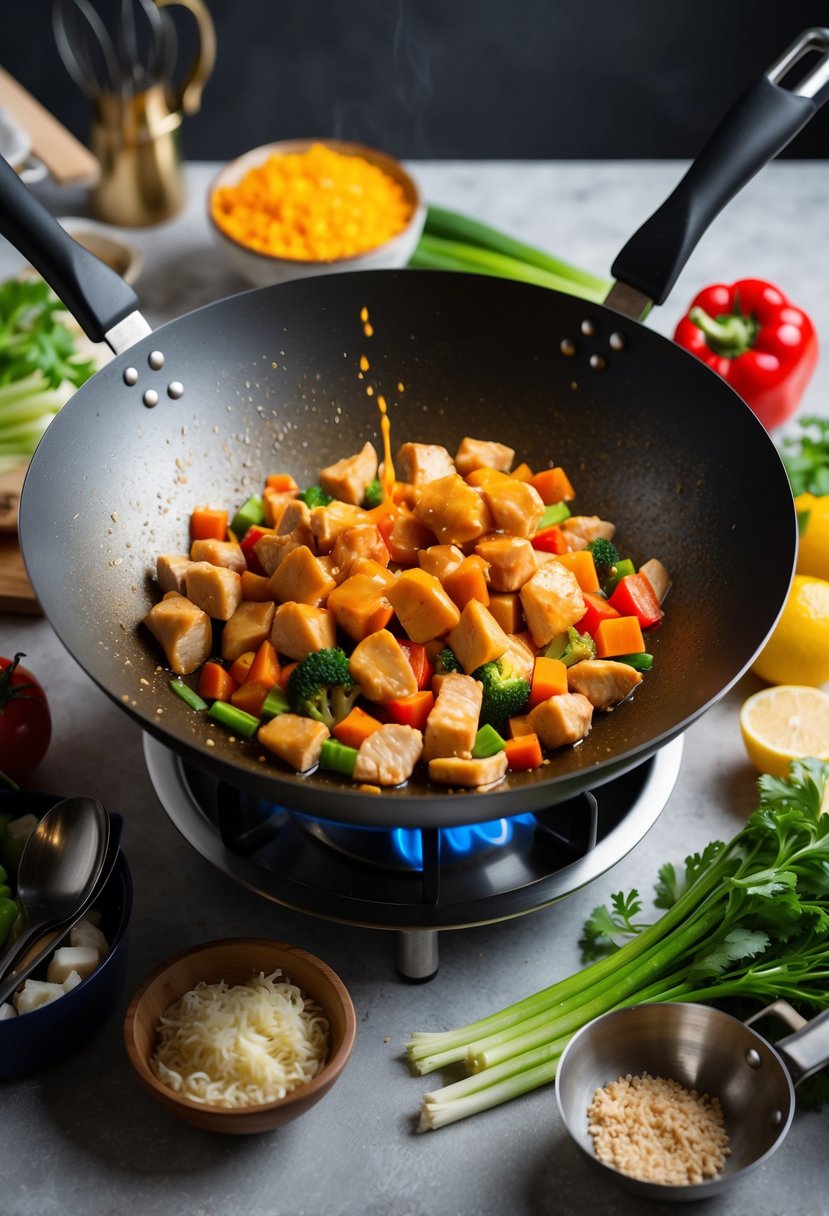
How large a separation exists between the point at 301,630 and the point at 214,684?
16 centimetres

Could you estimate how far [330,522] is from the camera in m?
2.02

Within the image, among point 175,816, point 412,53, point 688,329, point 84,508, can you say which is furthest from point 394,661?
point 412,53

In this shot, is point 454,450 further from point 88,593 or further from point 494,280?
point 88,593

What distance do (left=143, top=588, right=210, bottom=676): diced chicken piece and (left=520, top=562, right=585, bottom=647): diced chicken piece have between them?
1.65 ft

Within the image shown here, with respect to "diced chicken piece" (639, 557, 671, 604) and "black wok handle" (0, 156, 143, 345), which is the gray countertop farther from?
"black wok handle" (0, 156, 143, 345)

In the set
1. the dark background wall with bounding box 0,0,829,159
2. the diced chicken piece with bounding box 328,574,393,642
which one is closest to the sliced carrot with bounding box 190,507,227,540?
the diced chicken piece with bounding box 328,574,393,642

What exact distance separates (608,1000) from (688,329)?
1.74 m

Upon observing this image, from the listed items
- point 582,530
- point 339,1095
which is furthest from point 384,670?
point 339,1095

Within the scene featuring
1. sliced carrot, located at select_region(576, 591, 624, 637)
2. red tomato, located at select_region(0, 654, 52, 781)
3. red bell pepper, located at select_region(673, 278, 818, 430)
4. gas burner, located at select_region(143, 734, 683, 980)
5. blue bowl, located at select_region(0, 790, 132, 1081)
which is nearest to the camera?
blue bowl, located at select_region(0, 790, 132, 1081)

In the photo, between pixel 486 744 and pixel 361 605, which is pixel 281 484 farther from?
pixel 486 744

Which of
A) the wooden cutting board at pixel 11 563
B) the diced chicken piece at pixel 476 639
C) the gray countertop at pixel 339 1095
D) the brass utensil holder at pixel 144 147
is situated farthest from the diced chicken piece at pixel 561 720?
the brass utensil holder at pixel 144 147

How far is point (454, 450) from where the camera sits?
230cm

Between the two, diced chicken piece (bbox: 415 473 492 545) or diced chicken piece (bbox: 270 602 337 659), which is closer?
diced chicken piece (bbox: 270 602 337 659)

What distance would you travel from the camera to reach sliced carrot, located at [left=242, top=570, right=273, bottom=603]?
6.59 ft
